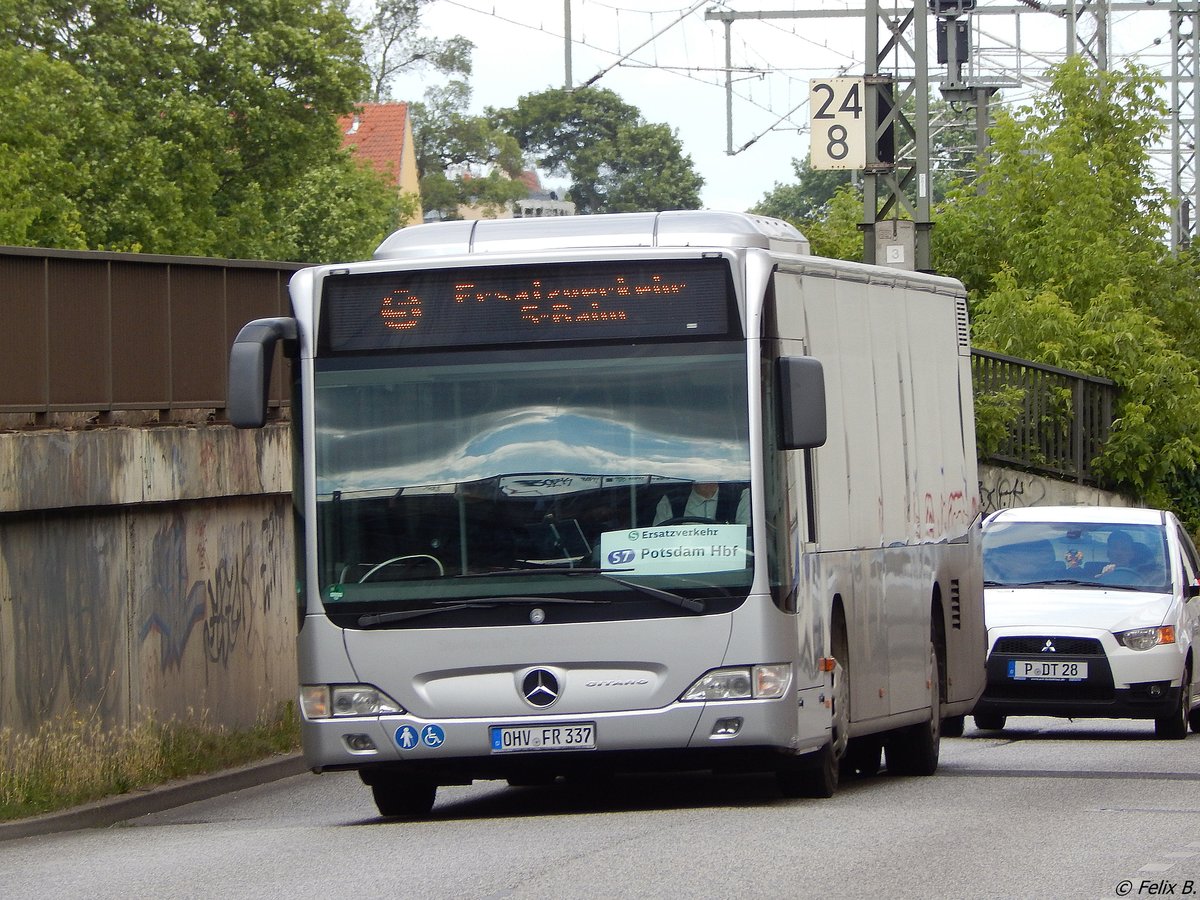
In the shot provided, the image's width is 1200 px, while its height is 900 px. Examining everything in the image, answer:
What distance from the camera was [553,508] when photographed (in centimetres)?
1118

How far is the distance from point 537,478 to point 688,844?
210cm

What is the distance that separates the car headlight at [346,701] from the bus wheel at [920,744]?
4.11 meters

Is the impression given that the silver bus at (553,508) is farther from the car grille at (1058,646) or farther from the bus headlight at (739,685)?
the car grille at (1058,646)

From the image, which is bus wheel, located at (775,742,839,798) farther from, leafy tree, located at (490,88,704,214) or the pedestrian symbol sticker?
leafy tree, located at (490,88,704,214)

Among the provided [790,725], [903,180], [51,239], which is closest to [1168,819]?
[790,725]

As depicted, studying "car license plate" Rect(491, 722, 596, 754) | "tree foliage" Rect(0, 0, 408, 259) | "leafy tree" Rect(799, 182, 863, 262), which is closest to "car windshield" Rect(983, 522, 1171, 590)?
"car license plate" Rect(491, 722, 596, 754)

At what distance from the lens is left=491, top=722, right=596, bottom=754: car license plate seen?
1121cm

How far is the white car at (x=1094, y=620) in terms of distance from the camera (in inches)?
698

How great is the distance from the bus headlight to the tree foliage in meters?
33.1

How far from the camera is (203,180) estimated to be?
49.0 meters

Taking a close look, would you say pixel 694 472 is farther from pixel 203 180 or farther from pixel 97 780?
pixel 203 180

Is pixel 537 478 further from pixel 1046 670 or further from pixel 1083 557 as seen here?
pixel 1083 557

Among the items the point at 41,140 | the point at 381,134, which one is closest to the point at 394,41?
the point at 381,134

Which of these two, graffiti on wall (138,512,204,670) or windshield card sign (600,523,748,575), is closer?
windshield card sign (600,523,748,575)
